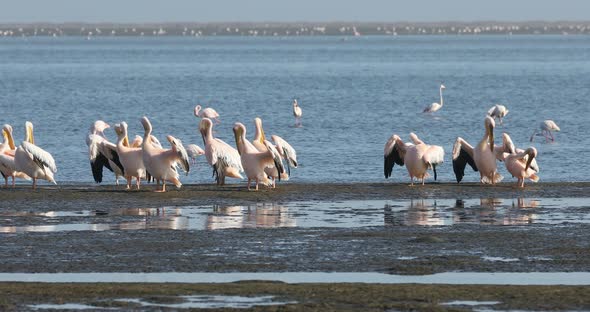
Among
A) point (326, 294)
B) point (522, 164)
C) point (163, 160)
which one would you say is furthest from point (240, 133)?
point (326, 294)

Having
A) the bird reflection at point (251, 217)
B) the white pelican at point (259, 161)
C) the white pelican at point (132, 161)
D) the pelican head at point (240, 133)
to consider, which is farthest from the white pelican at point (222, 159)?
the bird reflection at point (251, 217)

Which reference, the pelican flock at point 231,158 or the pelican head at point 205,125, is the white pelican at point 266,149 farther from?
the pelican head at point 205,125

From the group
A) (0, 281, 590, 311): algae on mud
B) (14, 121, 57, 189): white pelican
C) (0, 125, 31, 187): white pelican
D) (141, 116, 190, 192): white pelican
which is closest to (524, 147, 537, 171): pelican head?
(141, 116, 190, 192): white pelican

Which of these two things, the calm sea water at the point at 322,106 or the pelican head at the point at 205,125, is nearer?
the pelican head at the point at 205,125

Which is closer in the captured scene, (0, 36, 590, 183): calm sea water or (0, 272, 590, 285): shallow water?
(0, 272, 590, 285): shallow water

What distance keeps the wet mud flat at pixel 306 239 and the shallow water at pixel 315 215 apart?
22 mm

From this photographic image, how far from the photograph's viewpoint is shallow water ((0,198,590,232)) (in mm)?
14312

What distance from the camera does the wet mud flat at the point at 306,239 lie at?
998 cm

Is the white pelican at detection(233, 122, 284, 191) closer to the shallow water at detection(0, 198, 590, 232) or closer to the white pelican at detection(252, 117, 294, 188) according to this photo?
the white pelican at detection(252, 117, 294, 188)

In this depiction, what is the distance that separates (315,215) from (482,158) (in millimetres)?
3806

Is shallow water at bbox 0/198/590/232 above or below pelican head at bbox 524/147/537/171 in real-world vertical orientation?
below

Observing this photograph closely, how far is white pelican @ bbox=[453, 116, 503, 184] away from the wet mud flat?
325 mm

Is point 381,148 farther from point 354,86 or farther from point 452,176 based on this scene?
point 354,86

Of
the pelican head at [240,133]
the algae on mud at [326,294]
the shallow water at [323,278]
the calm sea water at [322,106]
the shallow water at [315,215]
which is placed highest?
the pelican head at [240,133]
